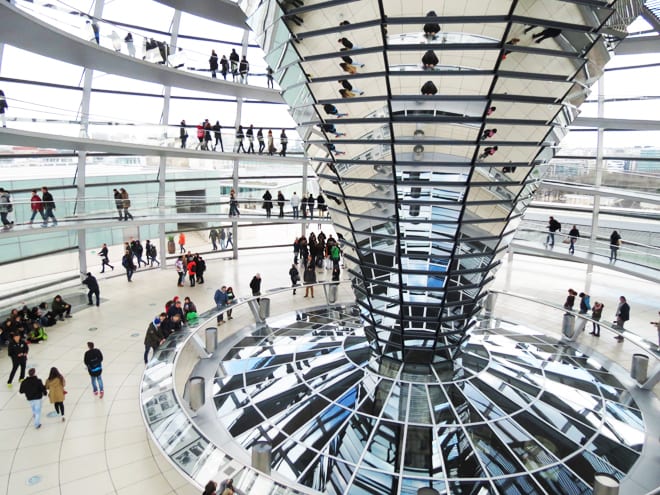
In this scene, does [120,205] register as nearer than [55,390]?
No

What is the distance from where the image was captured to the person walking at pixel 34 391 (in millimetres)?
9914

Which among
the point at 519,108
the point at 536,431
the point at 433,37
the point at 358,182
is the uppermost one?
the point at 433,37

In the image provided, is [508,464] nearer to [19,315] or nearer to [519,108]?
[519,108]

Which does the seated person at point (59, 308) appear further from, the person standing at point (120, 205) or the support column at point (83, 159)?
the person standing at point (120, 205)

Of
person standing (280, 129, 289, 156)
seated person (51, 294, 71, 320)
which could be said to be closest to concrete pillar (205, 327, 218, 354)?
seated person (51, 294, 71, 320)

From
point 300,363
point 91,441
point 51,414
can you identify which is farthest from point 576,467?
point 51,414

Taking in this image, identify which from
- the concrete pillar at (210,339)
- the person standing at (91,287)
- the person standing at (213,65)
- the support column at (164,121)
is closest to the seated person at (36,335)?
the person standing at (91,287)

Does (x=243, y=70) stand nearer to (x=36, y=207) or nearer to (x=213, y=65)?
(x=213, y=65)

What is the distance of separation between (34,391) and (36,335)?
5570mm

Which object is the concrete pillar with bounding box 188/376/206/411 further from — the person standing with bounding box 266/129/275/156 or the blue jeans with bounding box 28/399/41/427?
the person standing with bounding box 266/129/275/156

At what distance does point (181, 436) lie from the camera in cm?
819

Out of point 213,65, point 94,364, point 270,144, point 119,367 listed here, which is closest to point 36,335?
point 119,367

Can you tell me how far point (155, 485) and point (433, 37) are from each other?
9252 mm

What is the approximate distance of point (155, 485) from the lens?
340 inches
